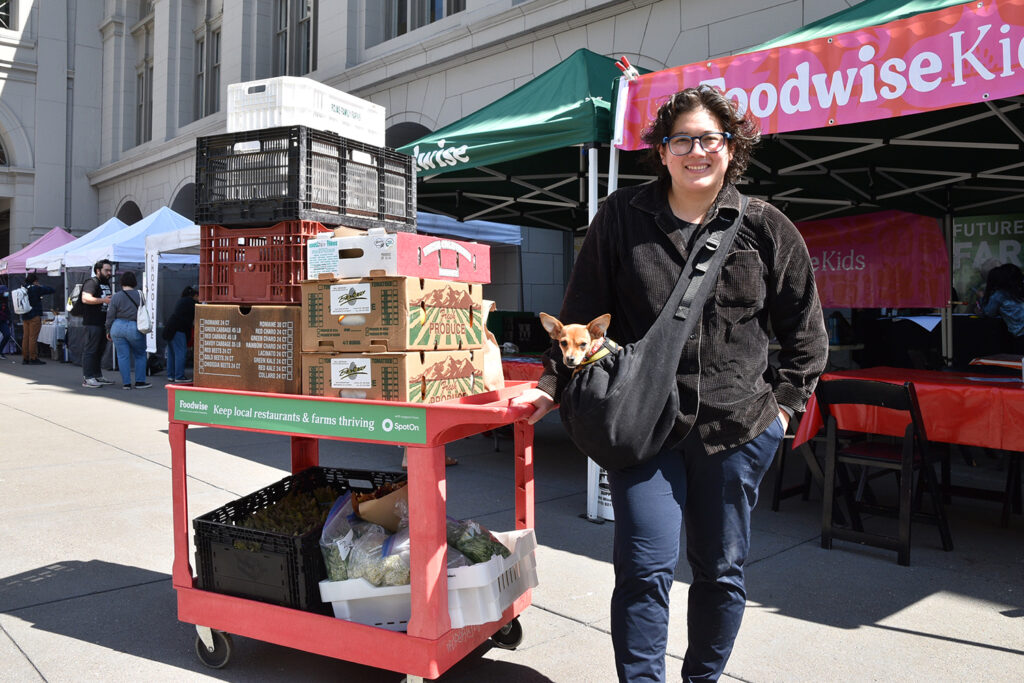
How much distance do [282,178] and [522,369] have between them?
11.9 ft

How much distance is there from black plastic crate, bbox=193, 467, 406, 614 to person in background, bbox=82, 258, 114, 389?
10801 mm

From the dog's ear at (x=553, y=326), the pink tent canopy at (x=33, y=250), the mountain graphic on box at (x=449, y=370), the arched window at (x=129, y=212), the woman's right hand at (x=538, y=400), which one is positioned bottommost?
the woman's right hand at (x=538, y=400)

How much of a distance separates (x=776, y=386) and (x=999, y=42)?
2.35 meters

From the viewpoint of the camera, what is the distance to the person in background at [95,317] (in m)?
12.6

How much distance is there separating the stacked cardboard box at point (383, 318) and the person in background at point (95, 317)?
11154 mm

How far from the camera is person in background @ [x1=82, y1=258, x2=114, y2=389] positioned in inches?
498

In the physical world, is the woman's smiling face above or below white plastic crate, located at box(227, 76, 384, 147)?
below

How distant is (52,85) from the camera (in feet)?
87.7

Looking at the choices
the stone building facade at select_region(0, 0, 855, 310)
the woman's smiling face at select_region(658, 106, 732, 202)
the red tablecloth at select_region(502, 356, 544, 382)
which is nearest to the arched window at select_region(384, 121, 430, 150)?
the stone building facade at select_region(0, 0, 855, 310)

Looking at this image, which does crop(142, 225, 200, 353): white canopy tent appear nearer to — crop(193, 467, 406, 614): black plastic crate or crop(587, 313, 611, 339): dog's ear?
crop(193, 467, 406, 614): black plastic crate

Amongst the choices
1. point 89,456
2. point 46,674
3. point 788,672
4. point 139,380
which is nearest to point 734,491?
point 788,672

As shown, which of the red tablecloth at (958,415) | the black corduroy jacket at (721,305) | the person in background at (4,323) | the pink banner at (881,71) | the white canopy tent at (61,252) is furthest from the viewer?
the person in background at (4,323)

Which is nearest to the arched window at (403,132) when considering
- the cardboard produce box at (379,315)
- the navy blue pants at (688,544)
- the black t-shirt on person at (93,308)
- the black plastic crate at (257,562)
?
the black t-shirt on person at (93,308)

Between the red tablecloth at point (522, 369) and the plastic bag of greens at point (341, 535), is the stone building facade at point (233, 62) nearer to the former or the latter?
the red tablecloth at point (522, 369)
